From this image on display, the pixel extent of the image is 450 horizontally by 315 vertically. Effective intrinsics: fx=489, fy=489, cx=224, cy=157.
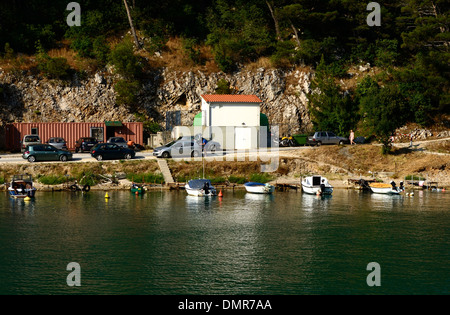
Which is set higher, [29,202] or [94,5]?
[94,5]

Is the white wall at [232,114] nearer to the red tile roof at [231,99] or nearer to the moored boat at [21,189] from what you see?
the red tile roof at [231,99]

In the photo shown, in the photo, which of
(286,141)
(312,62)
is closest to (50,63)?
(286,141)

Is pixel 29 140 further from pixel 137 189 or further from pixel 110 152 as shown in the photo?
pixel 137 189

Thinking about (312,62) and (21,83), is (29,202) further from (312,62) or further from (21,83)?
(312,62)

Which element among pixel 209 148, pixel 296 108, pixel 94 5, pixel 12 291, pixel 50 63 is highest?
pixel 94 5

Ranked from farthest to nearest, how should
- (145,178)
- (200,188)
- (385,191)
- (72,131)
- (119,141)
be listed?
(72,131)
(119,141)
(145,178)
(385,191)
(200,188)

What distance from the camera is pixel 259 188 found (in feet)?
169

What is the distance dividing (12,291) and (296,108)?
5758 centimetres

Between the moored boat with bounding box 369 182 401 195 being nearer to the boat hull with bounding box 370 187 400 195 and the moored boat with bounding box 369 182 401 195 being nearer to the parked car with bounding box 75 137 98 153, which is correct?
the boat hull with bounding box 370 187 400 195

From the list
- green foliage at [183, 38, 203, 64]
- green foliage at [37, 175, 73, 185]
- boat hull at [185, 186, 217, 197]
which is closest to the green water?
boat hull at [185, 186, 217, 197]

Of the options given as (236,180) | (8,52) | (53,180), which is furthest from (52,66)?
(236,180)

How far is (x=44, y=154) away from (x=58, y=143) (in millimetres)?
5551

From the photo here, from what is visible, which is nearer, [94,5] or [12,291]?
[12,291]

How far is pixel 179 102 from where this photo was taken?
76562 mm
